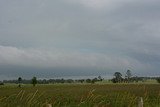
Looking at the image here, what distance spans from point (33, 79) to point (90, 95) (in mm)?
151932

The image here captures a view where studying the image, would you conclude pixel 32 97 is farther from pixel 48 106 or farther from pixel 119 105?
pixel 119 105

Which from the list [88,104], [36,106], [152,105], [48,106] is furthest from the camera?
[152,105]

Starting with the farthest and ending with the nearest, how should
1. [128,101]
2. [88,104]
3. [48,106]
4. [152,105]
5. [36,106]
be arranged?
[152,105]
[128,101]
[88,104]
[36,106]
[48,106]

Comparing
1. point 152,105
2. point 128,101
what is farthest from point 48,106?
point 152,105

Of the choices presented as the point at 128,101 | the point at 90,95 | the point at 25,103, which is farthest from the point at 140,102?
the point at 25,103

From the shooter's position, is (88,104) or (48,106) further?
(88,104)

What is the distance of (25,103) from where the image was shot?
38.4 feet

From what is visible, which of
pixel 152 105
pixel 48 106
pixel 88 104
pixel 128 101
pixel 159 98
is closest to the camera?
pixel 48 106

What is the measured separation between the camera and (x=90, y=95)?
475 inches

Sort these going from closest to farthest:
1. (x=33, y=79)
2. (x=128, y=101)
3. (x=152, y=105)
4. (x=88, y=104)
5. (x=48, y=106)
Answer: (x=48, y=106) < (x=88, y=104) < (x=128, y=101) < (x=152, y=105) < (x=33, y=79)

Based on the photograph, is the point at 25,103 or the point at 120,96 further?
the point at 120,96

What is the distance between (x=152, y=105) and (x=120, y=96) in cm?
184

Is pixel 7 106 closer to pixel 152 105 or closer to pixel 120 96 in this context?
pixel 120 96

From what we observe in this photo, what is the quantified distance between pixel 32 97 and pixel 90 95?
2.08m
